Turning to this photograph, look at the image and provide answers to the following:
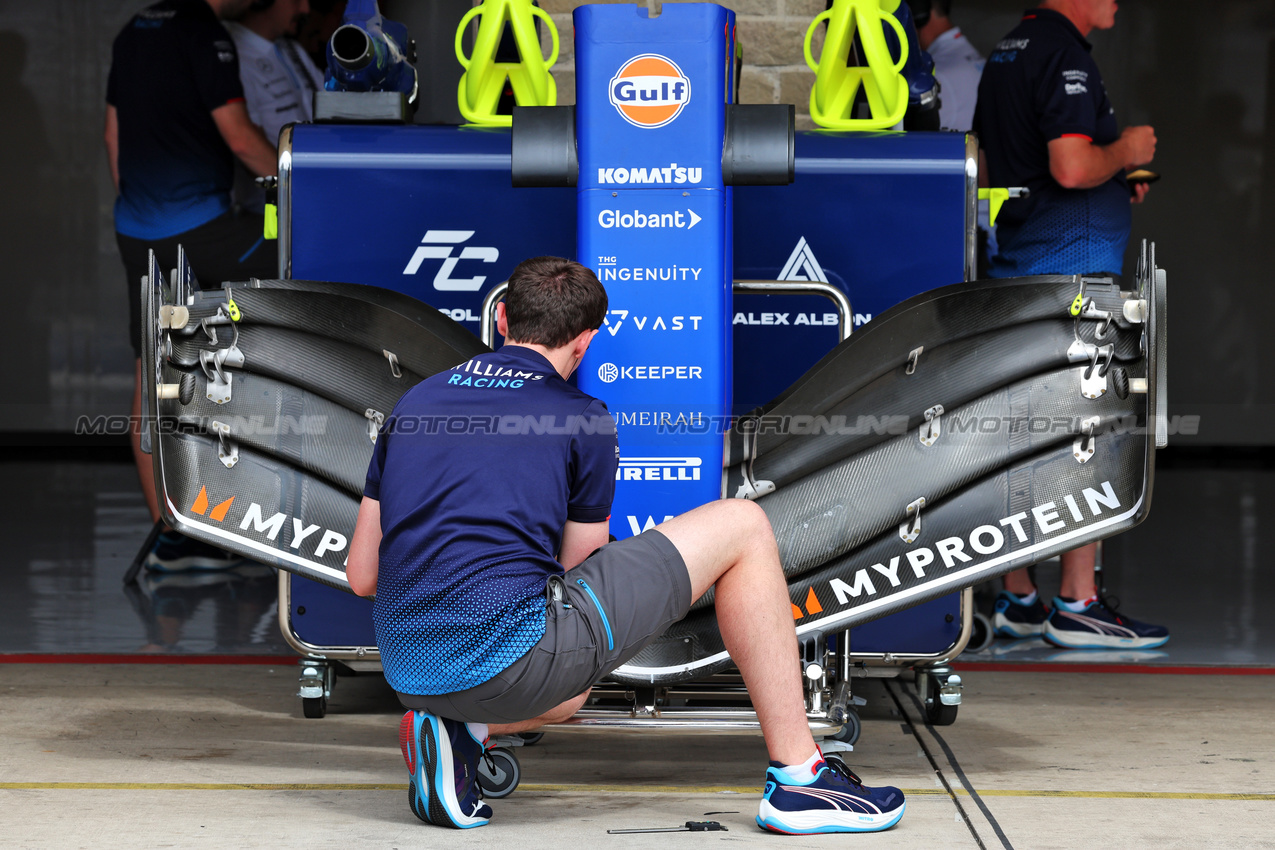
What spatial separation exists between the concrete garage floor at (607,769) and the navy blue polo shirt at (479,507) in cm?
38

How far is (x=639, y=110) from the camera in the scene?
2871 mm

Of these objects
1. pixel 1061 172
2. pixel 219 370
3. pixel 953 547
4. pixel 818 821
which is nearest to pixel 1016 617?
pixel 1061 172

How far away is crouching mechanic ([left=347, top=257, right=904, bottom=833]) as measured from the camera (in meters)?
2.53

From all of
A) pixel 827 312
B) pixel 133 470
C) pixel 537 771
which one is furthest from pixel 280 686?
pixel 133 470

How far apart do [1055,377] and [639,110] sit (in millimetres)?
1045

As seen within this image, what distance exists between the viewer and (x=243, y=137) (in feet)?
16.8

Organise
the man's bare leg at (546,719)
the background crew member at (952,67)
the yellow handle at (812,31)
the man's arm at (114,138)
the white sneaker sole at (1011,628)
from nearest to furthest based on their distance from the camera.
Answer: the man's bare leg at (546,719) → the yellow handle at (812,31) → the white sneaker sole at (1011,628) → the man's arm at (114,138) → the background crew member at (952,67)

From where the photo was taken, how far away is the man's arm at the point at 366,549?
2.68 metres

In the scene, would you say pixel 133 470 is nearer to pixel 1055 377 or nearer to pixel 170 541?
pixel 170 541

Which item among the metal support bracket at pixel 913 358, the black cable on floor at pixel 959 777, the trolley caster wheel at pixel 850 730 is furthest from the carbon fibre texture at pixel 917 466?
the black cable on floor at pixel 959 777

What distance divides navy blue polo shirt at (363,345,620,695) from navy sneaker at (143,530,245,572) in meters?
3.26

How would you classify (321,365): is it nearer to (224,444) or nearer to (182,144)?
(224,444)

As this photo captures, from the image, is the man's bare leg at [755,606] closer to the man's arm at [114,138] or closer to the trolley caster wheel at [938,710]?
the trolley caster wheel at [938,710]

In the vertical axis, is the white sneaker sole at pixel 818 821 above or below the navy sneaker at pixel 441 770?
below
